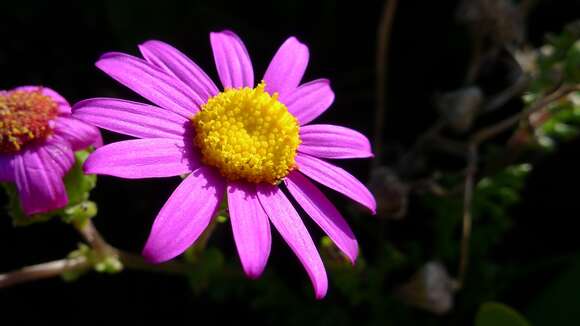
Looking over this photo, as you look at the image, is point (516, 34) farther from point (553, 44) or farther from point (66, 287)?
point (66, 287)

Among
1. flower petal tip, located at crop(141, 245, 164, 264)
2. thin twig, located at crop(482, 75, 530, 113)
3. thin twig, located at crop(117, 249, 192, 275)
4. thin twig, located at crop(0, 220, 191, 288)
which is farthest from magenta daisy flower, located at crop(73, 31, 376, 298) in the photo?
thin twig, located at crop(482, 75, 530, 113)

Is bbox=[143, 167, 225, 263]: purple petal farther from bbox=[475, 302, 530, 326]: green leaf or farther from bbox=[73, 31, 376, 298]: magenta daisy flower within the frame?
bbox=[475, 302, 530, 326]: green leaf

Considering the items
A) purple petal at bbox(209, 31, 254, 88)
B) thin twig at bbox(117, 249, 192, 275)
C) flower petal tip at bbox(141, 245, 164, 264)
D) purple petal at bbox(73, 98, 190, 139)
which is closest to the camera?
flower petal tip at bbox(141, 245, 164, 264)

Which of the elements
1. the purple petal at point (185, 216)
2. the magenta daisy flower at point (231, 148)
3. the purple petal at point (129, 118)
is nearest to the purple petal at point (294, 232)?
the magenta daisy flower at point (231, 148)

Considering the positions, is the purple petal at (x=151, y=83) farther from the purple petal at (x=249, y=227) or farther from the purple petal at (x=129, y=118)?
the purple petal at (x=249, y=227)

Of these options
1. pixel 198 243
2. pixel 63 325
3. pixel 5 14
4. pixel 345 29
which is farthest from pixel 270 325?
pixel 5 14

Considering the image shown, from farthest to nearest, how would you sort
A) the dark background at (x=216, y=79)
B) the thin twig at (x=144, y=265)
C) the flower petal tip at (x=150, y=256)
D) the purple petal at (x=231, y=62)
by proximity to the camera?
the dark background at (x=216, y=79) < the thin twig at (x=144, y=265) < the purple petal at (x=231, y=62) < the flower petal tip at (x=150, y=256)
